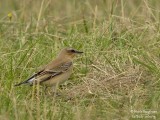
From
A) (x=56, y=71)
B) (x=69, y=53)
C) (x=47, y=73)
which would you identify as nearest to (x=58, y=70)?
(x=56, y=71)

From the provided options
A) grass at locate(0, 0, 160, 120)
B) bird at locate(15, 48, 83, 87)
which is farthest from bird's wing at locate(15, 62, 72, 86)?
grass at locate(0, 0, 160, 120)

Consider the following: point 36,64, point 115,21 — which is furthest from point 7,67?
point 115,21

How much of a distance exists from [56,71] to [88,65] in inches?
22.3

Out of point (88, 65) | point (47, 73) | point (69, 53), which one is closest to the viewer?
point (47, 73)

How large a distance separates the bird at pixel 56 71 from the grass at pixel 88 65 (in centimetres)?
16

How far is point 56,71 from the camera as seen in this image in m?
10.2

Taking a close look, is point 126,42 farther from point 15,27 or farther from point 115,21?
point 15,27

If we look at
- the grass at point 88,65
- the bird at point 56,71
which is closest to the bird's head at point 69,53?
the bird at point 56,71

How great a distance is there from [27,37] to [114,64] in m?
2.24

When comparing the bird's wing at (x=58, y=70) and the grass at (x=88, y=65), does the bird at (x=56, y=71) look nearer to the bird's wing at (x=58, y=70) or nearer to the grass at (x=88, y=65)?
the bird's wing at (x=58, y=70)

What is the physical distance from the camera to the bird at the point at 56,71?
32.5ft

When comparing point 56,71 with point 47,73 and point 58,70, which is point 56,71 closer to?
point 58,70

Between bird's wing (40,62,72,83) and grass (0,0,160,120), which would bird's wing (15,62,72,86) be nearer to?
bird's wing (40,62,72,83)

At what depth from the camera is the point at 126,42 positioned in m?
11.3
